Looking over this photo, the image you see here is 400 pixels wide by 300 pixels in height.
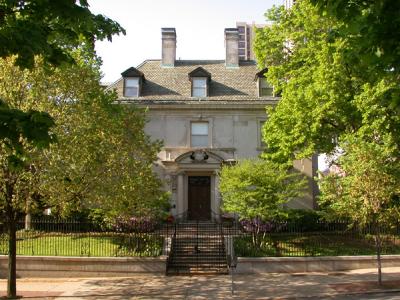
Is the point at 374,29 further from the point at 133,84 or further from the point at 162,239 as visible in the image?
the point at 133,84

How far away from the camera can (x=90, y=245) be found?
739 inches

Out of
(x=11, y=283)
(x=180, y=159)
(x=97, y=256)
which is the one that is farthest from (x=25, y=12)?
(x=180, y=159)

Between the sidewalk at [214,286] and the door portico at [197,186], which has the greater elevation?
the door portico at [197,186]

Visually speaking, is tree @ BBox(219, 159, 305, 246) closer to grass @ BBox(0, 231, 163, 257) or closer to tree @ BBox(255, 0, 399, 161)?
tree @ BBox(255, 0, 399, 161)

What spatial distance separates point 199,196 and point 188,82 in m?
7.46

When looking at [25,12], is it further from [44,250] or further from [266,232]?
[266,232]

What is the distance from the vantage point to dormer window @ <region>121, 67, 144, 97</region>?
2800cm

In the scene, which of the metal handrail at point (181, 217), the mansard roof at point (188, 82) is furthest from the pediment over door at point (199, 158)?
the mansard roof at point (188, 82)

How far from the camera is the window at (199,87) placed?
28105 millimetres

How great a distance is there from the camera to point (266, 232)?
67.2 feet

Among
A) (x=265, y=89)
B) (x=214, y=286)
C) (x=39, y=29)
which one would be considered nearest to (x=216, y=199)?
(x=265, y=89)

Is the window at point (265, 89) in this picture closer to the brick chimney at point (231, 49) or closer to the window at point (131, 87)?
the brick chimney at point (231, 49)

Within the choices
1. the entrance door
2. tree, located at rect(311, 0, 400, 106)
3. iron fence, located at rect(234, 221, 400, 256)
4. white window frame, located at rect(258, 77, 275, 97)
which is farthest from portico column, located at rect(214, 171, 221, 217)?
tree, located at rect(311, 0, 400, 106)

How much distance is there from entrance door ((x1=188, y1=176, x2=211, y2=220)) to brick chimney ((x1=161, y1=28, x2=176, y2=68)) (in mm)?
8614
